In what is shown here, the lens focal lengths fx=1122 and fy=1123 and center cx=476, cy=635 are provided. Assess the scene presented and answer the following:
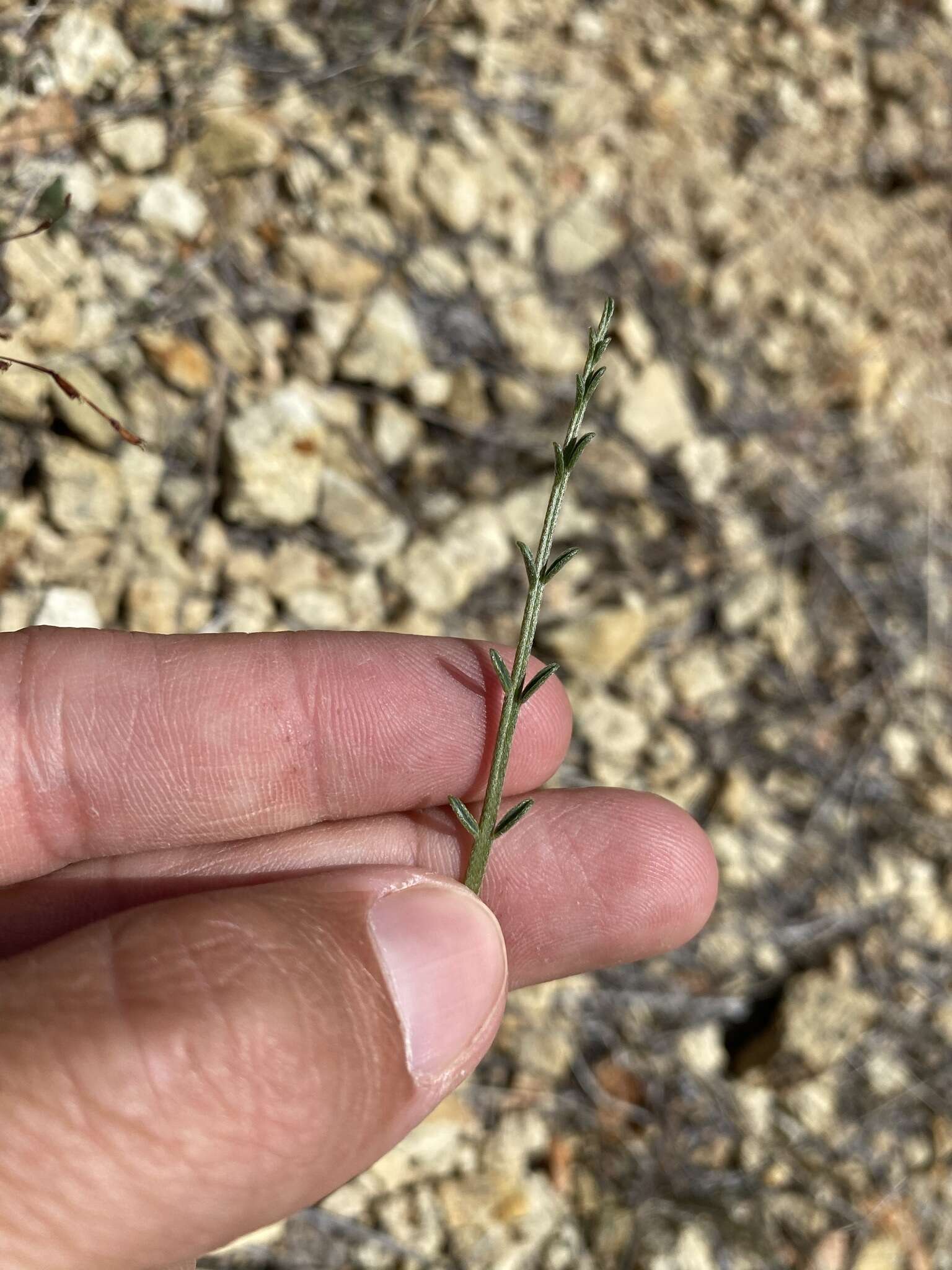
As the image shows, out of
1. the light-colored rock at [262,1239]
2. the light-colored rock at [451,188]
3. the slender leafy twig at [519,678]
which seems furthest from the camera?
the light-colored rock at [451,188]

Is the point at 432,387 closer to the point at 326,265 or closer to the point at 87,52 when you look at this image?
the point at 326,265

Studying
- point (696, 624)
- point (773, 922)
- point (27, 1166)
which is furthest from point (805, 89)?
point (27, 1166)

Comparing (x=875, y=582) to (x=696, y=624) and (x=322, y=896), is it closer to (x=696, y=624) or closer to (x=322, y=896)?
(x=696, y=624)

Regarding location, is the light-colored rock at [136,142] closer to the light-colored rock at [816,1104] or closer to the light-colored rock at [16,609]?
the light-colored rock at [16,609]

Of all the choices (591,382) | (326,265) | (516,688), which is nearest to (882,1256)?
(516,688)

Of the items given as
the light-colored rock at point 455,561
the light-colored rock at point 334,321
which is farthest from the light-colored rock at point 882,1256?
the light-colored rock at point 334,321

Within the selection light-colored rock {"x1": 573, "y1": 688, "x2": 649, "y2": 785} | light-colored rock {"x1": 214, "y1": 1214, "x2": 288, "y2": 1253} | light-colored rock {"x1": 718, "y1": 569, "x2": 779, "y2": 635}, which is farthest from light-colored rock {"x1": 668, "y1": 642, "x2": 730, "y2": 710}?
light-colored rock {"x1": 214, "y1": 1214, "x2": 288, "y2": 1253}
